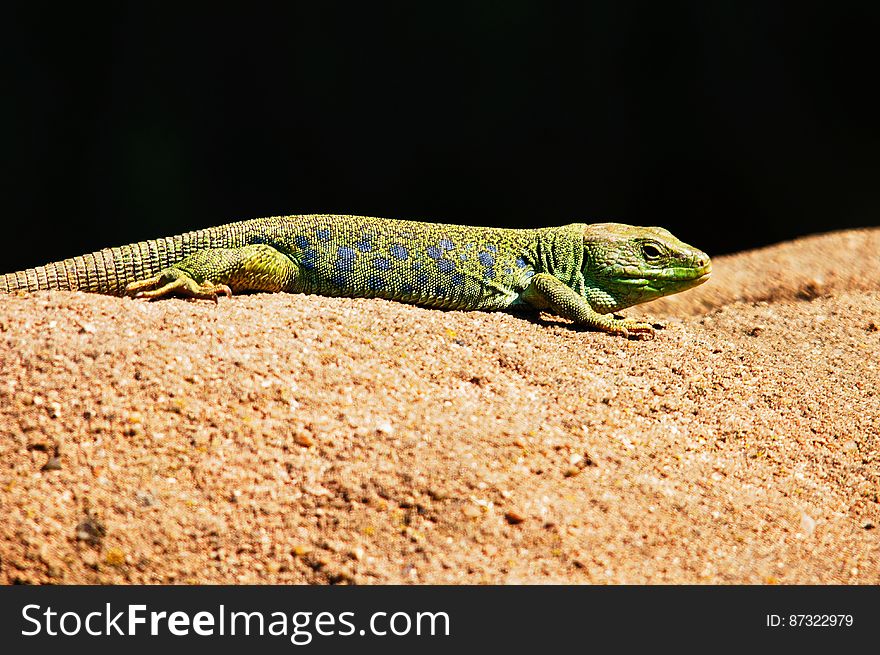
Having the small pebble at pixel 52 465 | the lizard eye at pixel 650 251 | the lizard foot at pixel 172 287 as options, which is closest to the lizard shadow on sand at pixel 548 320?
the lizard eye at pixel 650 251

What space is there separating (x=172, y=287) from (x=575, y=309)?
10.4 ft

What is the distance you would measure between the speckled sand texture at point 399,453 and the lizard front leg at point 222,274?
9.0 inches

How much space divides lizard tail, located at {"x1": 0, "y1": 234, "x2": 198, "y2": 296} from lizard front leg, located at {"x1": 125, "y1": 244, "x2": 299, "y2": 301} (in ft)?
0.30

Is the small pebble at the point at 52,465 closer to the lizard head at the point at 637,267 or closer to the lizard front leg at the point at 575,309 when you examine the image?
the lizard front leg at the point at 575,309

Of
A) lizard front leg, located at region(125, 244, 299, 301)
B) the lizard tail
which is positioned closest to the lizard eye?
lizard front leg, located at region(125, 244, 299, 301)

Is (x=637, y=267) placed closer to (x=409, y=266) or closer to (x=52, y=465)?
(x=409, y=266)

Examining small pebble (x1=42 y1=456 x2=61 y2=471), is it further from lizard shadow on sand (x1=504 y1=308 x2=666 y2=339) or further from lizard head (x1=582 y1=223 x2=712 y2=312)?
lizard head (x1=582 y1=223 x2=712 y2=312)

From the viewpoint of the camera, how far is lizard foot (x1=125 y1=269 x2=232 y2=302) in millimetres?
6250

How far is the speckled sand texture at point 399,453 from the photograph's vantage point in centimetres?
431

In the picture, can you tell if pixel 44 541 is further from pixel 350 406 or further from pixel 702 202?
pixel 702 202

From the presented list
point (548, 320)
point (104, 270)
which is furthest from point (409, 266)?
point (104, 270)

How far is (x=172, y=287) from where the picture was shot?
6.24 meters

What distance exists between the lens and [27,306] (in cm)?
568

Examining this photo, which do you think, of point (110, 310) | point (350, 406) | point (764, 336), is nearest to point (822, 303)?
point (764, 336)
